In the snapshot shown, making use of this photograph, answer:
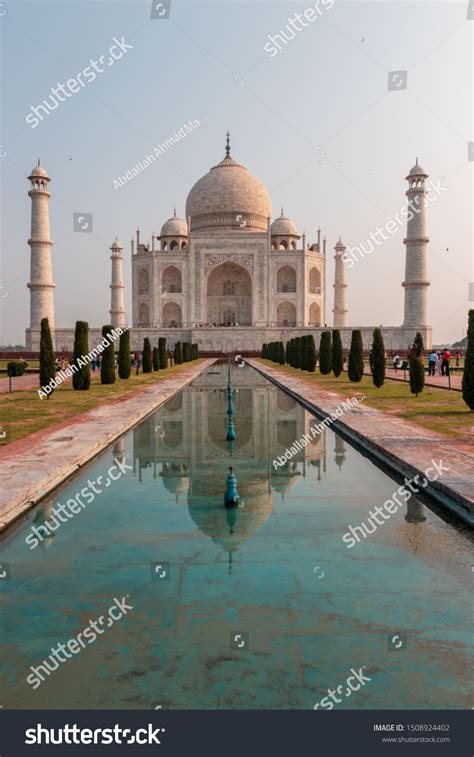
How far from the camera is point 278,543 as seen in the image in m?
3.88

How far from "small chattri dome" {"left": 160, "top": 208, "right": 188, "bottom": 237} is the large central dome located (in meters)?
0.84

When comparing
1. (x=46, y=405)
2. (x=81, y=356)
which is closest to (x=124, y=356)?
(x=81, y=356)

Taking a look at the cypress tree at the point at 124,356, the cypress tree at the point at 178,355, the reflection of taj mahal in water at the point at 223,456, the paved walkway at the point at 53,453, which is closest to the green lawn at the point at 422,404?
the reflection of taj mahal in water at the point at 223,456

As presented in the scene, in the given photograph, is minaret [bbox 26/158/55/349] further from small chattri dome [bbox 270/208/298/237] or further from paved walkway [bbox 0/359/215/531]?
paved walkway [bbox 0/359/215/531]

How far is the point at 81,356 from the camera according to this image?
15.1 metres

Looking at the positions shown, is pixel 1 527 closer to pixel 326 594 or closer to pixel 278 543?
pixel 278 543

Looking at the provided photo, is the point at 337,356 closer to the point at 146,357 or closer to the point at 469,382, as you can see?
the point at 146,357

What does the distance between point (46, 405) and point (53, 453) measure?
17.9 feet

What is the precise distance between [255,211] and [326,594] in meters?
46.5

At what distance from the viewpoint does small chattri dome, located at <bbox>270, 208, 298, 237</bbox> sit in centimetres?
4866

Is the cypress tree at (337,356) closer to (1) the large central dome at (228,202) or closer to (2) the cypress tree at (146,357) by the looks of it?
(2) the cypress tree at (146,357)

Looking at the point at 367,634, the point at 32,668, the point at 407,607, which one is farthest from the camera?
the point at 407,607
